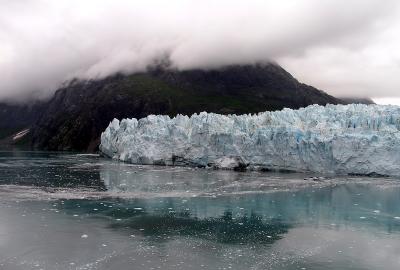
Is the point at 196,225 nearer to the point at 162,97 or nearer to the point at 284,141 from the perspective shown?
the point at 284,141

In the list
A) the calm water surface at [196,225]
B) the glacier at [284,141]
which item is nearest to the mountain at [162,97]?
the glacier at [284,141]

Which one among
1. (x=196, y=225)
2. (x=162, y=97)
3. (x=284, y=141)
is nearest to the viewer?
(x=196, y=225)

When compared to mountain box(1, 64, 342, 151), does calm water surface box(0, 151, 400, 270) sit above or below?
below

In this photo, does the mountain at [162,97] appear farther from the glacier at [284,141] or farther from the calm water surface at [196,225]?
the calm water surface at [196,225]

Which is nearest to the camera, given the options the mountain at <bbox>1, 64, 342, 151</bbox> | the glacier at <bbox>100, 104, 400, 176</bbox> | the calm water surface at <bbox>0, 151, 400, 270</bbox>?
the calm water surface at <bbox>0, 151, 400, 270</bbox>

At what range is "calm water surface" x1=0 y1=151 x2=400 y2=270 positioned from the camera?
14117mm

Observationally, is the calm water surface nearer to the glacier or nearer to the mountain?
the glacier

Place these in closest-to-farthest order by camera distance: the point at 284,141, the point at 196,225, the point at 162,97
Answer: the point at 196,225 < the point at 284,141 < the point at 162,97

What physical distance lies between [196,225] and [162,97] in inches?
4592

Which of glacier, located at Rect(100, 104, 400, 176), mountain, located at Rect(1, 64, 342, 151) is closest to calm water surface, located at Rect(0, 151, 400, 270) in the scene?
glacier, located at Rect(100, 104, 400, 176)

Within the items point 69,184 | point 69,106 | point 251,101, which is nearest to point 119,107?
point 69,106

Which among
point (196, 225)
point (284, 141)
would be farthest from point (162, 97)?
point (196, 225)

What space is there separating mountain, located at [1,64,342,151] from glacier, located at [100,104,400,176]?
2701 inches

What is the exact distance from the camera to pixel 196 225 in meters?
19.0
